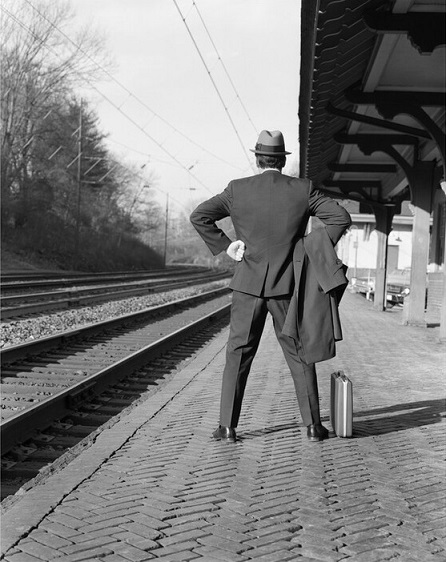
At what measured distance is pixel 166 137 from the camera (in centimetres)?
3569

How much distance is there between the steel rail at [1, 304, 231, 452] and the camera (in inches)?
245

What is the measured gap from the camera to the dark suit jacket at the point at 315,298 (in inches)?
214

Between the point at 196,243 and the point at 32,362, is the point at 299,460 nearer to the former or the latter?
the point at 32,362

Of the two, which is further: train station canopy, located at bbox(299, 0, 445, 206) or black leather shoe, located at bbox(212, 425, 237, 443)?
train station canopy, located at bbox(299, 0, 445, 206)

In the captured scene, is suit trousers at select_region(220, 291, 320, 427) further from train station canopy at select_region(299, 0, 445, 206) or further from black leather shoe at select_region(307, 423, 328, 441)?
train station canopy at select_region(299, 0, 445, 206)

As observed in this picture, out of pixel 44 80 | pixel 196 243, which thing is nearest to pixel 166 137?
pixel 44 80

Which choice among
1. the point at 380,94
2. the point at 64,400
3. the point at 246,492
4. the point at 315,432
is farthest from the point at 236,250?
the point at 380,94

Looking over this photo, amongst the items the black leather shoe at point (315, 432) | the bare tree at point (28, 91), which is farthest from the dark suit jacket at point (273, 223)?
the bare tree at point (28, 91)

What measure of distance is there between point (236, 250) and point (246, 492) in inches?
62.8

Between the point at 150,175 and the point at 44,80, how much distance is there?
4121 cm

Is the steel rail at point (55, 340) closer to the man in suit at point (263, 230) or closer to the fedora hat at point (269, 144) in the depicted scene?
the man in suit at point (263, 230)

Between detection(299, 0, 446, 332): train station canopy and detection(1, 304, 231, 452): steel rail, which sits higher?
detection(299, 0, 446, 332): train station canopy

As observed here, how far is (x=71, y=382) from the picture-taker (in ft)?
29.3

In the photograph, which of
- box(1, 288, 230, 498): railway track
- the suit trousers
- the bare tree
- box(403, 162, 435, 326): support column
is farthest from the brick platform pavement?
the bare tree
